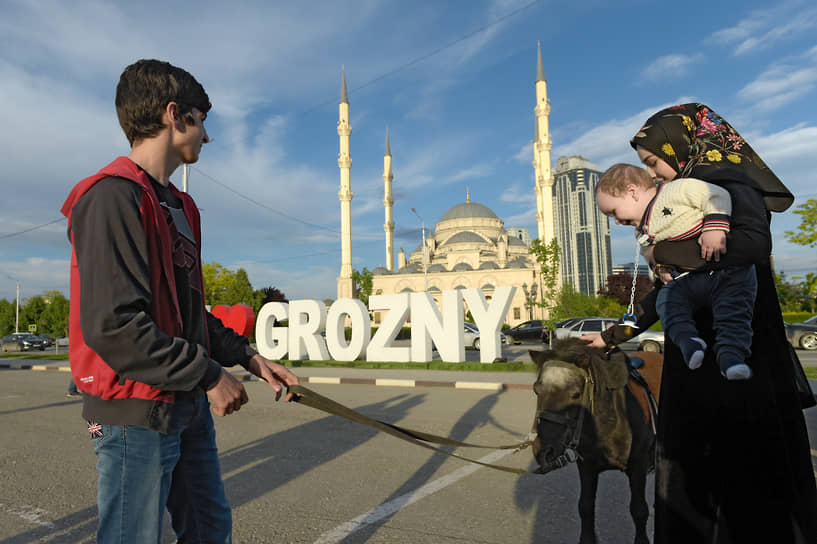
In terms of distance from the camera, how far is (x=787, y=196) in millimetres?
1945

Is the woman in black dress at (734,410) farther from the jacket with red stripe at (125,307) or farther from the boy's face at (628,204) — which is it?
the jacket with red stripe at (125,307)

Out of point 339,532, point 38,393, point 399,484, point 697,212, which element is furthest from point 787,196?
point 38,393

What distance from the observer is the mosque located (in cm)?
5491

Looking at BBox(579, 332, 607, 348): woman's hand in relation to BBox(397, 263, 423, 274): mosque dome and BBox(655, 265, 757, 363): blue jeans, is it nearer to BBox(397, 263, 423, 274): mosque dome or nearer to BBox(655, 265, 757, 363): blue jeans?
BBox(655, 265, 757, 363): blue jeans

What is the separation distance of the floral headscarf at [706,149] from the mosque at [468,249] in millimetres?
49827

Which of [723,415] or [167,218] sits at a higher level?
[167,218]

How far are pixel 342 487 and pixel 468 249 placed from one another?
68.6 m

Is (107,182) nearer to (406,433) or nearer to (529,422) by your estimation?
(406,433)

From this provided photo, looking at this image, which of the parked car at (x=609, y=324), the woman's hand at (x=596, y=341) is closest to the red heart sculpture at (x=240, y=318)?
the parked car at (x=609, y=324)

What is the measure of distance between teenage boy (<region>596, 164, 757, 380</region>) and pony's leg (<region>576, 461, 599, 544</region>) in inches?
57.1

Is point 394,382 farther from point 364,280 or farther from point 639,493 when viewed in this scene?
point 364,280

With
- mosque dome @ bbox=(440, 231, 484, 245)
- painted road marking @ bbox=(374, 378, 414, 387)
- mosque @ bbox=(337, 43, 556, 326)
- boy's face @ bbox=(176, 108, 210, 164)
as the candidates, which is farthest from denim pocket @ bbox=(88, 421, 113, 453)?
mosque dome @ bbox=(440, 231, 484, 245)

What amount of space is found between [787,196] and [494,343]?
47.9ft

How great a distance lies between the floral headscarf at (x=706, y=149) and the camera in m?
1.94
